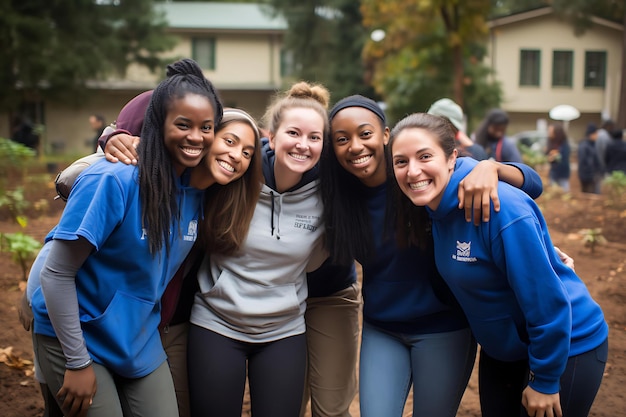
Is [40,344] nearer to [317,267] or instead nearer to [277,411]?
[277,411]

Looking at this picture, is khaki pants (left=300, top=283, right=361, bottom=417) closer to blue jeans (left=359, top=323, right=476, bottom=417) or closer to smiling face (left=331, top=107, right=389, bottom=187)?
blue jeans (left=359, top=323, right=476, bottom=417)

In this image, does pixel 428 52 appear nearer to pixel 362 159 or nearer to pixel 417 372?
pixel 362 159

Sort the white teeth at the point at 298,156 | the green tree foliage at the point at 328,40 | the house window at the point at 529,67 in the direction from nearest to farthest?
the white teeth at the point at 298,156 → the green tree foliage at the point at 328,40 → the house window at the point at 529,67

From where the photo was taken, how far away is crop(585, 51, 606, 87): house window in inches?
1417

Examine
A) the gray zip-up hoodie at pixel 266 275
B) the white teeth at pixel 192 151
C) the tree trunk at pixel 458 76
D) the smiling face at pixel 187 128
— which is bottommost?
the gray zip-up hoodie at pixel 266 275

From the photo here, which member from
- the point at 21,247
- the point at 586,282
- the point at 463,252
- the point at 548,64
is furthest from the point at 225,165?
the point at 548,64

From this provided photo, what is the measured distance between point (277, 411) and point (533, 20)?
3541 centimetres

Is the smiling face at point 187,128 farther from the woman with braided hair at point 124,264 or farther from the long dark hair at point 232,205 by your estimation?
the long dark hair at point 232,205

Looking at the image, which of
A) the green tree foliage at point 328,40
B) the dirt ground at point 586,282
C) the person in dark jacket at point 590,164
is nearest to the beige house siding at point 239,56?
the green tree foliage at point 328,40

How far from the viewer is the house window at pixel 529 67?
→ 117ft

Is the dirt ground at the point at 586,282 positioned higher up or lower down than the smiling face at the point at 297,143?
lower down

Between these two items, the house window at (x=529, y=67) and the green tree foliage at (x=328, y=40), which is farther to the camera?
the house window at (x=529, y=67)

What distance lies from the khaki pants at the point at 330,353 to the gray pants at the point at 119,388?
1091 mm

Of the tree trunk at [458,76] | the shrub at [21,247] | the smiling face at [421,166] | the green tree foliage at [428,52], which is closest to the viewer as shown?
the smiling face at [421,166]
